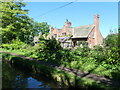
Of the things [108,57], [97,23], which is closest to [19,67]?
[108,57]

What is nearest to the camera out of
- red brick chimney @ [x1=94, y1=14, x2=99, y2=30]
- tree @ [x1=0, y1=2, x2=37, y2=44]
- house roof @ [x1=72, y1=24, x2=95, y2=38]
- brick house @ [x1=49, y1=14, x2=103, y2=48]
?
tree @ [x1=0, y1=2, x2=37, y2=44]

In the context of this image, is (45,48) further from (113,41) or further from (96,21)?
(96,21)

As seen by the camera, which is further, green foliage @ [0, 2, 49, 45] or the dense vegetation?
green foliage @ [0, 2, 49, 45]

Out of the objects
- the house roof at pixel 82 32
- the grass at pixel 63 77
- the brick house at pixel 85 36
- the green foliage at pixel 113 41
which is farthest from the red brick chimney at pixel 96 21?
the grass at pixel 63 77

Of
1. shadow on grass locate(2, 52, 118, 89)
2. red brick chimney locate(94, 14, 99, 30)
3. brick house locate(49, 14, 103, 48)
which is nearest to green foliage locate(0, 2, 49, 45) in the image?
brick house locate(49, 14, 103, 48)

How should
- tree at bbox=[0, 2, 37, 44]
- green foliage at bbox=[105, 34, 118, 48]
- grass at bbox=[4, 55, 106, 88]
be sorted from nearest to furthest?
grass at bbox=[4, 55, 106, 88] → green foliage at bbox=[105, 34, 118, 48] → tree at bbox=[0, 2, 37, 44]

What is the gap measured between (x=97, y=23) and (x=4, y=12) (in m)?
18.3

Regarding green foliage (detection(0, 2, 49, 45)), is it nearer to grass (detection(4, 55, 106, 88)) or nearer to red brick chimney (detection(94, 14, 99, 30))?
grass (detection(4, 55, 106, 88))

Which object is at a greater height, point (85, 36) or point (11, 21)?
point (11, 21)

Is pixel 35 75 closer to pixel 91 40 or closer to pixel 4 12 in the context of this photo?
pixel 4 12

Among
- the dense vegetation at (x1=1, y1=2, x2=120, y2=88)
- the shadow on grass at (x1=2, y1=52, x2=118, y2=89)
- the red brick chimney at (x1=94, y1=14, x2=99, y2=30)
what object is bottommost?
the shadow on grass at (x1=2, y1=52, x2=118, y2=89)

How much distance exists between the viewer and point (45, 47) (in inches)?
551

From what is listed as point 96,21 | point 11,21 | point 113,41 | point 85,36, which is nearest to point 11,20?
point 11,21

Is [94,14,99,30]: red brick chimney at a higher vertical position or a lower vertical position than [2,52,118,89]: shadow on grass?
higher
